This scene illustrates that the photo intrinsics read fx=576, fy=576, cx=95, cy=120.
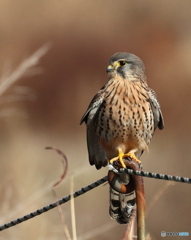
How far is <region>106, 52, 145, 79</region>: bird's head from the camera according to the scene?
357 centimetres

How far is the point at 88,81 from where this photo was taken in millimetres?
9344

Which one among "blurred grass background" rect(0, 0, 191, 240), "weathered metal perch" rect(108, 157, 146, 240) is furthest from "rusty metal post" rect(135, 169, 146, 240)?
"blurred grass background" rect(0, 0, 191, 240)

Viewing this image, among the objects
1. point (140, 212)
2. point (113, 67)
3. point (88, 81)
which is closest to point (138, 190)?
point (140, 212)

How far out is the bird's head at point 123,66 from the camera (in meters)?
3.57

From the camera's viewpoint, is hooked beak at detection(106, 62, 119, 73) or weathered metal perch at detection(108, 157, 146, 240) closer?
weathered metal perch at detection(108, 157, 146, 240)

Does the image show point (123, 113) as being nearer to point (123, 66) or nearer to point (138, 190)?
point (123, 66)

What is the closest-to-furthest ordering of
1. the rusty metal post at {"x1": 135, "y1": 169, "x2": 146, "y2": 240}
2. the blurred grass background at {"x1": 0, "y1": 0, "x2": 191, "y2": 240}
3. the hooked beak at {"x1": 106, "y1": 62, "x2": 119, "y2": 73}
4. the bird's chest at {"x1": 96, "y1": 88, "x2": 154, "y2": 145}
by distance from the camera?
the rusty metal post at {"x1": 135, "y1": 169, "x2": 146, "y2": 240} → the bird's chest at {"x1": 96, "y1": 88, "x2": 154, "y2": 145} → the hooked beak at {"x1": 106, "y1": 62, "x2": 119, "y2": 73} → the blurred grass background at {"x1": 0, "y1": 0, "x2": 191, "y2": 240}

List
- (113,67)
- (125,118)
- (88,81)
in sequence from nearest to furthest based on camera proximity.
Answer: (125,118), (113,67), (88,81)

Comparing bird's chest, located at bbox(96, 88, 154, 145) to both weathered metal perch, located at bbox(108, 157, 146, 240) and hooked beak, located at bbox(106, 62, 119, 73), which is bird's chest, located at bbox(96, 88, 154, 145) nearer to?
hooked beak, located at bbox(106, 62, 119, 73)

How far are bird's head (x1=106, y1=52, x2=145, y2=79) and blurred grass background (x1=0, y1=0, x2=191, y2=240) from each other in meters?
3.00

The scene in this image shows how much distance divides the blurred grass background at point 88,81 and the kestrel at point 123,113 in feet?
9.61

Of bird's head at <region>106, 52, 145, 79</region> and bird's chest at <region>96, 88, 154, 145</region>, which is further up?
bird's head at <region>106, 52, 145, 79</region>

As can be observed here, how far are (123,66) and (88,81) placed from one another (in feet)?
18.9

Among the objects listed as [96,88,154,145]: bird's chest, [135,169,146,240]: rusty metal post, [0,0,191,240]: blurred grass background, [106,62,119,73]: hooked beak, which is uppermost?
[0,0,191,240]: blurred grass background
